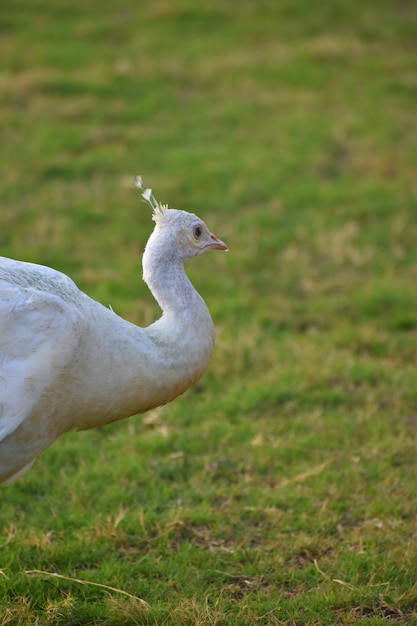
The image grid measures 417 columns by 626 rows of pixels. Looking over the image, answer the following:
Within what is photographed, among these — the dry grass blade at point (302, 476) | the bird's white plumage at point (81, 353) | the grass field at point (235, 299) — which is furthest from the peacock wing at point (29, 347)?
the dry grass blade at point (302, 476)

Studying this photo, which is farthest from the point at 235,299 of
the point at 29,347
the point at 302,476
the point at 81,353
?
the point at 29,347

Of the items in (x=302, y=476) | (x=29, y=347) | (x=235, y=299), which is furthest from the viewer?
(x=235, y=299)

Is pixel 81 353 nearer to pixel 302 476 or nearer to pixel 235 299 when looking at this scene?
pixel 302 476

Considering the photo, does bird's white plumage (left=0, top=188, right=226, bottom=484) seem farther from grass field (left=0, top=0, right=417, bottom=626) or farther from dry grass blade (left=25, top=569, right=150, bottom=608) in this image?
grass field (left=0, top=0, right=417, bottom=626)

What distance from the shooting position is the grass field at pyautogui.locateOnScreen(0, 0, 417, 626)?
4.34m

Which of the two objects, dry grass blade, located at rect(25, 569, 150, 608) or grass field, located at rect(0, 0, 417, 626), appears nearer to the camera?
dry grass blade, located at rect(25, 569, 150, 608)

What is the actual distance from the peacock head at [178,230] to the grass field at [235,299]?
1511mm

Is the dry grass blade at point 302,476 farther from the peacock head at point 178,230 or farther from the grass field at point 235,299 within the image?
the peacock head at point 178,230

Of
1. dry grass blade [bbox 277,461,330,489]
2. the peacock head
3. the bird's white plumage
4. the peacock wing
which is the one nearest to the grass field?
dry grass blade [bbox 277,461,330,489]

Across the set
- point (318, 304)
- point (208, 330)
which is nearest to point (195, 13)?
point (318, 304)

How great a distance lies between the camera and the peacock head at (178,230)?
4.05 metres

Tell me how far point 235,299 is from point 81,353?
365cm

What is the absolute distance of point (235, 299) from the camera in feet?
23.8

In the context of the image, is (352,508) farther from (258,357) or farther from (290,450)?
(258,357)
